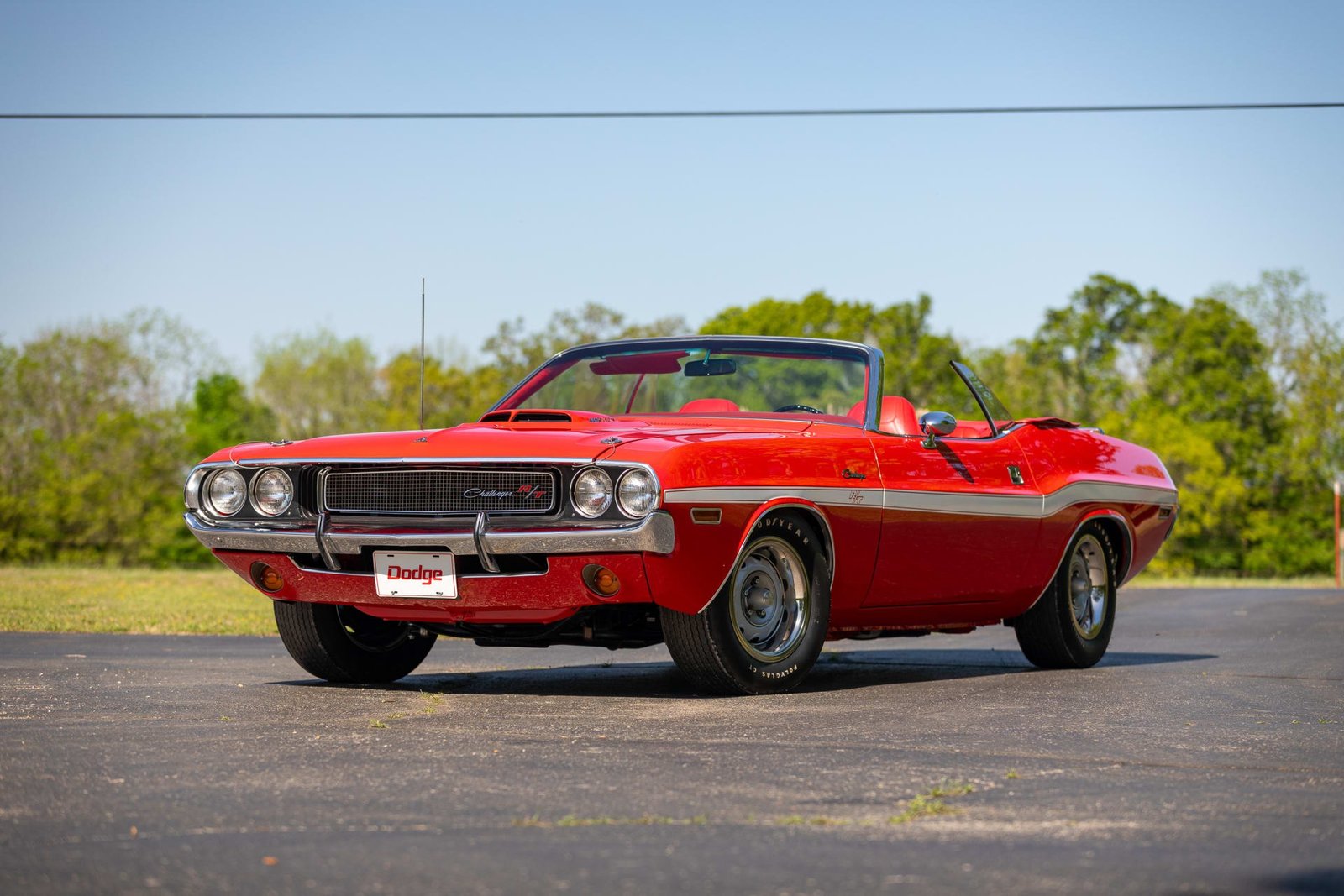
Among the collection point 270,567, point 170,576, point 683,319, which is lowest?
point 170,576

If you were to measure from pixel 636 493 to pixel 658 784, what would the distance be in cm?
213

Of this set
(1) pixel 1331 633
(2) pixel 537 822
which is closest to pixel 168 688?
(2) pixel 537 822

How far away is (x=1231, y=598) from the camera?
19359mm

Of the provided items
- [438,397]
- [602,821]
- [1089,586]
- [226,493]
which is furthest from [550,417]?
[438,397]

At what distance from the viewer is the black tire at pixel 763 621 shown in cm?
678

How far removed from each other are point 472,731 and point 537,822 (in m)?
1.77

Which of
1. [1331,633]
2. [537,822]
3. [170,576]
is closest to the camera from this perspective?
[537,822]

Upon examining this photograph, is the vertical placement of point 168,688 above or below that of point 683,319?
below

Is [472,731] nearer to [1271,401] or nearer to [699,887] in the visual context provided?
[699,887]

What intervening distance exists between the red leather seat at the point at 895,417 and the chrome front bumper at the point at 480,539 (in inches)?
76.5

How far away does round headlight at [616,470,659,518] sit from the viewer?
6453mm

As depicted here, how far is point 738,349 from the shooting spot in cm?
841

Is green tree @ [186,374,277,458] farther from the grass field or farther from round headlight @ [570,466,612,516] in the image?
round headlight @ [570,466,612,516]

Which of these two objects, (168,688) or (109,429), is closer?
(168,688)
